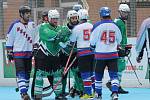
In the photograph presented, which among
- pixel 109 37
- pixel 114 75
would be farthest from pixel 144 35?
pixel 114 75

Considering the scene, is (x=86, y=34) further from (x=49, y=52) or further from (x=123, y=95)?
(x=123, y=95)

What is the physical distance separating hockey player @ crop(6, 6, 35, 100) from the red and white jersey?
2.47 ft

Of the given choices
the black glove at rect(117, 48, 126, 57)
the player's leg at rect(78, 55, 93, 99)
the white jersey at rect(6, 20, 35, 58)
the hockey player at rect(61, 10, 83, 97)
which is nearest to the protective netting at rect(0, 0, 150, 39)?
the black glove at rect(117, 48, 126, 57)

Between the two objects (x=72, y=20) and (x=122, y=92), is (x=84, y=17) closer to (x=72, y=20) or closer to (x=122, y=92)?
(x=72, y=20)

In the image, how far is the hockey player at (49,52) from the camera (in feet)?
28.7

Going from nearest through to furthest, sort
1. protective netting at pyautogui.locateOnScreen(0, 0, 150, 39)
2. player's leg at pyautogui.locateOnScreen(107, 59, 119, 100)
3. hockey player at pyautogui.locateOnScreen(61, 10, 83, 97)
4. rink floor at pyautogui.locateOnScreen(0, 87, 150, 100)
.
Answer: player's leg at pyautogui.locateOnScreen(107, 59, 119, 100), hockey player at pyautogui.locateOnScreen(61, 10, 83, 97), rink floor at pyautogui.locateOnScreen(0, 87, 150, 100), protective netting at pyautogui.locateOnScreen(0, 0, 150, 39)

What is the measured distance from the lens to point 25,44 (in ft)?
29.6

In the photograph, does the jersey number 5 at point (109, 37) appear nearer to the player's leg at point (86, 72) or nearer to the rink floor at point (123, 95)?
the player's leg at point (86, 72)

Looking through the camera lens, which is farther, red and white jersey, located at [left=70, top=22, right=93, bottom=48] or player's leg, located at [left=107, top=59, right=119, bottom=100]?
red and white jersey, located at [left=70, top=22, right=93, bottom=48]

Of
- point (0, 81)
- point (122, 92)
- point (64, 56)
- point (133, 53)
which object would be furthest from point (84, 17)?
point (0, 81)

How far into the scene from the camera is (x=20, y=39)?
8.95 meters

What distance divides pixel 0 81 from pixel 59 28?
4052 millimetres

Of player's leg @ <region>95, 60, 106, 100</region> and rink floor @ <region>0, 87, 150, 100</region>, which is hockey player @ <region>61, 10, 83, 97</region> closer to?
rink floor @ <region>0, 87, 150, 100</region>

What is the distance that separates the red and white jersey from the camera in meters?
8.95
